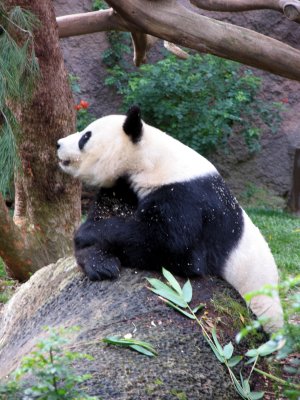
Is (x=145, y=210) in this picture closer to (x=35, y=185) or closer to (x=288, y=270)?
(x=35, y=185)

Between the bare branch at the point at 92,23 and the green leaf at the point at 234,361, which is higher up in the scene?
the bare branch at the point at 92,23

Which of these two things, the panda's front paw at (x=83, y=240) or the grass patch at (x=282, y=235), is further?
the grass patch at (x=282, y=235)

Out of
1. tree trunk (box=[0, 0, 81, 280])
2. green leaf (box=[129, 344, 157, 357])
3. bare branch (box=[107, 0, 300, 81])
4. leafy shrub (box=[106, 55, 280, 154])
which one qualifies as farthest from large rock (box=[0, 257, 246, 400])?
leafy shrub (box=[106, 55, 280, 154])

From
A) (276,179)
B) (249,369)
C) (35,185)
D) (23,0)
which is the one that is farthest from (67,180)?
(276,179)

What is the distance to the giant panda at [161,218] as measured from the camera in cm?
276

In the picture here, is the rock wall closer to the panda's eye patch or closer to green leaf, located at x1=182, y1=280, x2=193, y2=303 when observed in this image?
the panda's eye patch

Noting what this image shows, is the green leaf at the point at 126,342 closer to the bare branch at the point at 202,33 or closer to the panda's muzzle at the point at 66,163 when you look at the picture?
the panda's muzzle at the point at 66,163

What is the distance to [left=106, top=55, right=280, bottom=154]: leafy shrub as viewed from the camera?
294 inches

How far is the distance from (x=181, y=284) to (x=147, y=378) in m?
0.60

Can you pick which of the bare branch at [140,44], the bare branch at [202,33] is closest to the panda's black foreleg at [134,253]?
the bare branch at [202,33]

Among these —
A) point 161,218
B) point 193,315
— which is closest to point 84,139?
point 161,218

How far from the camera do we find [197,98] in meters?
7.63

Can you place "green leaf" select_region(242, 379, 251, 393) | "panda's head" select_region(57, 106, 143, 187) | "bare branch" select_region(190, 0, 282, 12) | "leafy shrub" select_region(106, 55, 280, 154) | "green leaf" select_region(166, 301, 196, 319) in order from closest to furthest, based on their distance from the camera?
"green leaf" select_region(242, 379, 251, 393) < "green leaf" select_region(166, 301, 196, 319) < "panda's head" select_region(57, 106, 143, 187) < "bare branch" select_region(190, 0, 282, 12) < "leafy shrub" select_region(106, 55, 280, 154)

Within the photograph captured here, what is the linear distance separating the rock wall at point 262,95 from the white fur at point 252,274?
518cm
